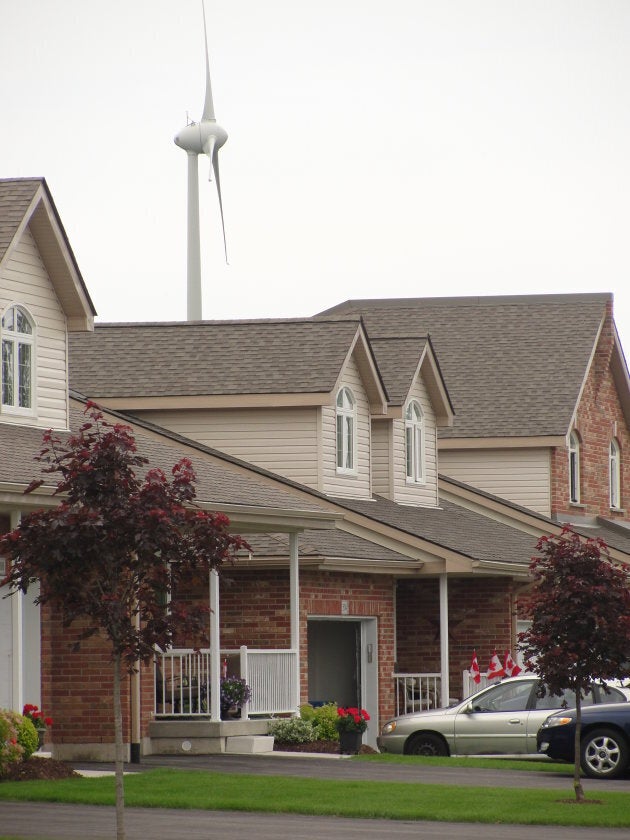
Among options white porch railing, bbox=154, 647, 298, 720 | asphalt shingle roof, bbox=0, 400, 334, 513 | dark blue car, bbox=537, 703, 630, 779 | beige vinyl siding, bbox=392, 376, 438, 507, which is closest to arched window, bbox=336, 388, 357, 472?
beige vinyl siding, bbox=392, 376, 438, 507

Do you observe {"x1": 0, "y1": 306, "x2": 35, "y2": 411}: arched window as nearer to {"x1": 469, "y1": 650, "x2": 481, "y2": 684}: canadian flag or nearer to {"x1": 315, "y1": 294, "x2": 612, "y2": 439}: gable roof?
{"x1": 469, "y1": 650, "x2": 481, "y2": 684}: canadian flag

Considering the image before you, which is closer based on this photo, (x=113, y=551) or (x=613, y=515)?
(x=113, y=551)

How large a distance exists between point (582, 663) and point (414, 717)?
7097 mm

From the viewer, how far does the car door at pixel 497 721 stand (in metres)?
25.1

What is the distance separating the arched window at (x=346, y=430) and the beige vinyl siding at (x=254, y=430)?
1084 millimetres

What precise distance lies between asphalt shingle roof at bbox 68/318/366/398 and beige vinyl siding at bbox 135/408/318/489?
0.54m

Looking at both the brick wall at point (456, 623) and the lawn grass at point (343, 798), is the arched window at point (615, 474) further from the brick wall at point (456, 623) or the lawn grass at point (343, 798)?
the lawn grass at point (343, 798)

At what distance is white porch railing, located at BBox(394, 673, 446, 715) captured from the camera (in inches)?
1200

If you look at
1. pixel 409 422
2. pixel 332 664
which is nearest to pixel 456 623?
pixel 332 664

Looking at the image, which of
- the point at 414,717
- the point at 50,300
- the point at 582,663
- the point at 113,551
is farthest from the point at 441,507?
the point at 113,551

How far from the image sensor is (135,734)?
75.5 feet

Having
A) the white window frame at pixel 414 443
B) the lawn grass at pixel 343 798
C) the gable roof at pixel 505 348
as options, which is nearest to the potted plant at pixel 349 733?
the lawn grass at pixel 343 798

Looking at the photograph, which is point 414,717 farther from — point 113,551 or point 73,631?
point 113,551

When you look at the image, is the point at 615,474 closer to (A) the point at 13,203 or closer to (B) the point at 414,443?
(B) the point at 414,443
